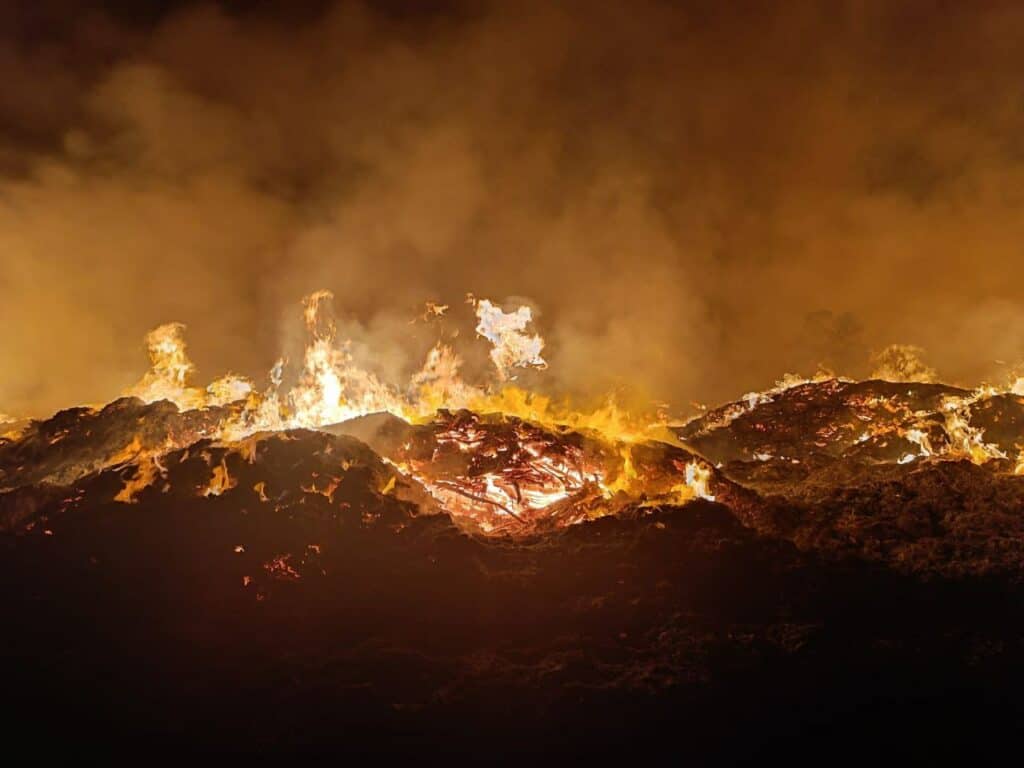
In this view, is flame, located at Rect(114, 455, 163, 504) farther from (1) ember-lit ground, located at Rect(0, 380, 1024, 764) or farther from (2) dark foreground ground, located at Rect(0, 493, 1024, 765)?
(2) dark foreground ground, located at Rect(0, 493, 1024, 765)

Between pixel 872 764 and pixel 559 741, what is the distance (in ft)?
23.1

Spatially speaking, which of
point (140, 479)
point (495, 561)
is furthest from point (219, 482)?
point (495, 561)

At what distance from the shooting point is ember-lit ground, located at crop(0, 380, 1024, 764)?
17.7m

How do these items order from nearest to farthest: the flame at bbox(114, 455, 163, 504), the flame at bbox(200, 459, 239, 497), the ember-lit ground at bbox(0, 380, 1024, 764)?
the ember-lit ground at bbox(0, 380, 1024, 764) < the flame at bbox(200, 459, 239, 497) < the flame at bbox(114, 455, 163, 504)

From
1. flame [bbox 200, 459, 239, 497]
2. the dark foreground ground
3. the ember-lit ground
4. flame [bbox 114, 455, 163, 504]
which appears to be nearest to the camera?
the dark foreground ground

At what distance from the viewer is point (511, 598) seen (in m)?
22.4

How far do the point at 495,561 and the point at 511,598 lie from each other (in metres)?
1.91

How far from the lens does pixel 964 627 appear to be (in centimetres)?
2012

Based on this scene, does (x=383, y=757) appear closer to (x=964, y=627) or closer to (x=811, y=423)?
(x=964, y=627)

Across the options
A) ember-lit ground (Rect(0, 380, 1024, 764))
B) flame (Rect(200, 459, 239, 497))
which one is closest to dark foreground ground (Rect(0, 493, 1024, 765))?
ember-lit ground (Rect(0, 380, 1024, 764))

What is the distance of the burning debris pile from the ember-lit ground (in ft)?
0.30

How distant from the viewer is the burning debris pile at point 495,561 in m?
19.0

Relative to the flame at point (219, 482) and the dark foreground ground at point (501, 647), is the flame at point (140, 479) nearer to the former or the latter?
the dark foreground ground at point (501, 647)

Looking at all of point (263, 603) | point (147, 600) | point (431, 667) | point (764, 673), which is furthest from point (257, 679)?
point (764, 673)
